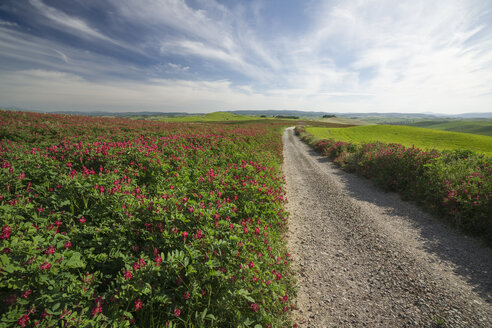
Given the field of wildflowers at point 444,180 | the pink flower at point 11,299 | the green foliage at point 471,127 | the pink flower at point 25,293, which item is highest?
the green foliage at point 471,127

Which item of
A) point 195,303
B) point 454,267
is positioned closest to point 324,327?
point 195,303

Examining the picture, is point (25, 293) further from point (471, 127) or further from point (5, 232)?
point (471, 127)

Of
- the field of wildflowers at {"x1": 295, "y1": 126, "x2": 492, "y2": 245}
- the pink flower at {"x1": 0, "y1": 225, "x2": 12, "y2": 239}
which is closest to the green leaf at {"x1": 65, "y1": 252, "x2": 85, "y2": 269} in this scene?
the pink flower at {"x1": 0, "y1": 225, "x2": 12, "y2": 239}

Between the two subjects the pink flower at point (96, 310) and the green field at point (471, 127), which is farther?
the green field at point (471, 127)

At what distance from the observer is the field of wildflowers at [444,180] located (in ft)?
22.1

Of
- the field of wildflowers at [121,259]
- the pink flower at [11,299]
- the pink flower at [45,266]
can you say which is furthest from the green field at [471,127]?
the pink flower at [11,299]

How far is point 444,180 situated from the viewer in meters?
8.55

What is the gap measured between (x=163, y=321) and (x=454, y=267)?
744 cm

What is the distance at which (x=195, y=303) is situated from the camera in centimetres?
296

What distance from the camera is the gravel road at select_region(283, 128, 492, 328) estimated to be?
3.89 meters

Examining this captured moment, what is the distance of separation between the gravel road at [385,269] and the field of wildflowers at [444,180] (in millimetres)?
682

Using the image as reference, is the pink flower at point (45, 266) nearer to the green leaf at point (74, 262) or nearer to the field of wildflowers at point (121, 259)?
the field of wildflowers at point (121, 259)

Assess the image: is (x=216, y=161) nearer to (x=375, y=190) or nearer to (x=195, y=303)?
(x=195, y=303)

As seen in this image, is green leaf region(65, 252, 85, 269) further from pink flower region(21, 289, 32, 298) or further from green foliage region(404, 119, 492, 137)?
green foliage region(404, 119, 492, 137)
